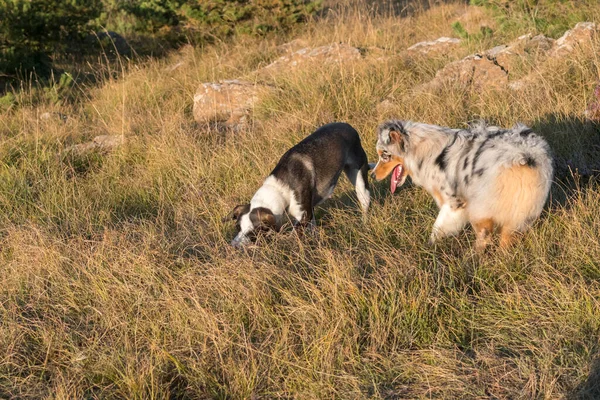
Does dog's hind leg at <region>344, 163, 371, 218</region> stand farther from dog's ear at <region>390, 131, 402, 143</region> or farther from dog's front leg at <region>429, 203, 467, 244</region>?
dog's front leg at <region>429, 203, 467, 244</region>

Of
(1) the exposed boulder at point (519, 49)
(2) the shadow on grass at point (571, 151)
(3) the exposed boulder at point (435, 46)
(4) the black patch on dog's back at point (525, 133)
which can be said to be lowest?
(2) the shadow on grass at point (571, 151)

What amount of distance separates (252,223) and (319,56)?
16.1 feet

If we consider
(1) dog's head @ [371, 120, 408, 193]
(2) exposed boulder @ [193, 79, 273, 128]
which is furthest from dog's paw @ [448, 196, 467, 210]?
(2) exposed boulder @ [193, 79, 273, 128]

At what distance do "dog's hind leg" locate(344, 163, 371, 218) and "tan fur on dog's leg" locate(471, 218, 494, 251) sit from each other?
4.83 feet

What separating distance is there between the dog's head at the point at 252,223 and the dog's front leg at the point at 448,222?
1.36m

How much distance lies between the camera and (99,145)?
7.95m

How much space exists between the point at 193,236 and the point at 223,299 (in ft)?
4.11

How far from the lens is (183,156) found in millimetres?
7113

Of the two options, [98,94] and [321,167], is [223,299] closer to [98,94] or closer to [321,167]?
[321,167]

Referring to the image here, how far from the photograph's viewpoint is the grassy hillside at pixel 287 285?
3.55 metres

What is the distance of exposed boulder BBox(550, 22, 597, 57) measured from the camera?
25.2 feet

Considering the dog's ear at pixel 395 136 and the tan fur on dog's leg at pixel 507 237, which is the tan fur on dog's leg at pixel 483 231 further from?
the dog's ear at pixel 395 136

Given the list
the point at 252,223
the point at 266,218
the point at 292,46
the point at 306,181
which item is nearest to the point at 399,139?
the point at 306,181

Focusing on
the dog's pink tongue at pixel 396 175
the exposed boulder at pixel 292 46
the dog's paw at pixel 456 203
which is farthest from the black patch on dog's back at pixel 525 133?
the exposed boulder at pixel 292 46
